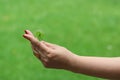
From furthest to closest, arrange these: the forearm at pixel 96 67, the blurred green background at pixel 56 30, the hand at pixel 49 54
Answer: the blurred green background at pixel 56 30 < the forearm at pixel 96 67 < the hand at pixel 49 54

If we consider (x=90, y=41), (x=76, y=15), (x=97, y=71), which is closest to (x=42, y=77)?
(x=90, y=41)

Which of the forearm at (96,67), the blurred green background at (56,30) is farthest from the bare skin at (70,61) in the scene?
the blurred green background at (56,30)

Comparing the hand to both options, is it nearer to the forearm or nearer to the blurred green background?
the forearm

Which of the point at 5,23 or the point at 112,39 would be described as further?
the point at 5,23

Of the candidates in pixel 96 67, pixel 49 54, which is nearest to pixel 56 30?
pixel 96 67

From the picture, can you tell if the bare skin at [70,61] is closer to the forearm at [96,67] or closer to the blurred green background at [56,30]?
the forearm at [96,67]

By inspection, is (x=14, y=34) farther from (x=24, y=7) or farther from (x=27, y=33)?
(x=27, y=33)
